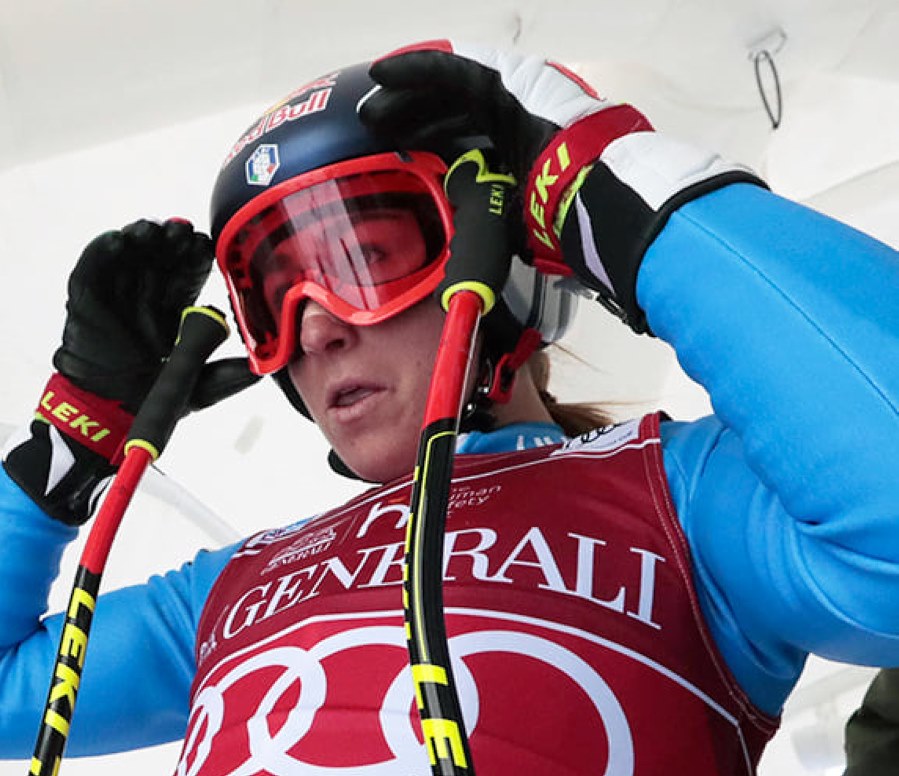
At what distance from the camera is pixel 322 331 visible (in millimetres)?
1100

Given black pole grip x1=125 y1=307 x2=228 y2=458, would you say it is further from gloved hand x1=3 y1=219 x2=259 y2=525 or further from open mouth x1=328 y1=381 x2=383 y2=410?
open mouth x1=328 y1=381 x2=383 y2=410

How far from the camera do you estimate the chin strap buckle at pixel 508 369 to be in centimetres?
116

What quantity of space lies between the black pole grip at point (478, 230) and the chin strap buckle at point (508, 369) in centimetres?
21

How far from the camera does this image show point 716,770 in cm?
84

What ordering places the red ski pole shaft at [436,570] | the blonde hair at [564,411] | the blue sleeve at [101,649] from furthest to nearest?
the blonde hair at [564,411] < the blue sleeve at [101,649] < the red ski pole shaft at [436,570]

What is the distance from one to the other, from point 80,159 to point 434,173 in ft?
2.66

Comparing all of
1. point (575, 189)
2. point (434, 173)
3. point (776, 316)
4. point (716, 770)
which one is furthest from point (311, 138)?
point (716, 770)

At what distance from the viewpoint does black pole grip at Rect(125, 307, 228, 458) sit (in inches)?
42.7

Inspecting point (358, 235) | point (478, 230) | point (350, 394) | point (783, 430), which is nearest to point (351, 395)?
point (350, 394)

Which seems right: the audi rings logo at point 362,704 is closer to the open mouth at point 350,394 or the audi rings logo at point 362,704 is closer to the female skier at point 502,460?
the female skier at point 502,460

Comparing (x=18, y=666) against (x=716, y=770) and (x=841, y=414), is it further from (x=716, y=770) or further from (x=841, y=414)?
(x=841, y=414)

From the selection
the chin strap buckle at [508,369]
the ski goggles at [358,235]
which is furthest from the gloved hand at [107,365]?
the chin strap buckle at [508,369]

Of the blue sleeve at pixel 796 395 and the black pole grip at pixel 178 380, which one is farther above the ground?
the black pole grip at pixel 178 380

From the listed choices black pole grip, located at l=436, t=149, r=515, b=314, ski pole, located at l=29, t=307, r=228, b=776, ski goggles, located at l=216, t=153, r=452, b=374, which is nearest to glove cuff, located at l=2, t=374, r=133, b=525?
ski pole, located at l=29, t=307, r=228, b=776
